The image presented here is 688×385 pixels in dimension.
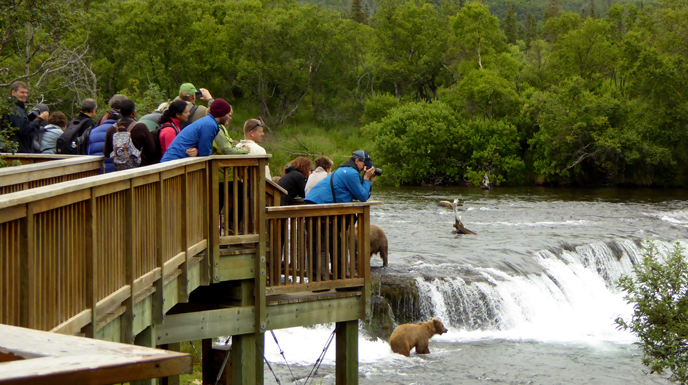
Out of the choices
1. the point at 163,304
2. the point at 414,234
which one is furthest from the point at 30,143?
the point at 414,234

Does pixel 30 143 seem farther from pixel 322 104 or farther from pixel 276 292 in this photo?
pixel 322 104

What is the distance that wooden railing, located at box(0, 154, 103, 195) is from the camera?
22.1ft

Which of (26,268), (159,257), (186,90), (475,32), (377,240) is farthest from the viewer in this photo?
(475,32)

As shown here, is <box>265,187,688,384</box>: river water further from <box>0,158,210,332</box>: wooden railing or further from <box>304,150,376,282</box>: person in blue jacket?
<box>0,158,210,332</box>: wooden railing

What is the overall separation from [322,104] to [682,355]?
155 ft

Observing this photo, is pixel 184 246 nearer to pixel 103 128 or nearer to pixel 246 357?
pixel 246 357

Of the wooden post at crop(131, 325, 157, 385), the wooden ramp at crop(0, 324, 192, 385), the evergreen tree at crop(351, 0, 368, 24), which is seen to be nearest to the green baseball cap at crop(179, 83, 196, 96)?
the wooden post at crop(131, 325, 157, 385)

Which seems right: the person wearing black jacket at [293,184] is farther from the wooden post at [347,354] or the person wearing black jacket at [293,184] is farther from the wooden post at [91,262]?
the wooden post at [91,262]

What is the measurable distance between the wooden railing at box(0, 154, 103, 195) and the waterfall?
857cm

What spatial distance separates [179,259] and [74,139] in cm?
485

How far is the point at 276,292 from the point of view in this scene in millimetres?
8609

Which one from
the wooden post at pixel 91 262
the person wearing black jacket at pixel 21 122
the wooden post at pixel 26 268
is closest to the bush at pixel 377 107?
the person wearing black jacket at pixel 21 122

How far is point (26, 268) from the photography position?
374 centimetres

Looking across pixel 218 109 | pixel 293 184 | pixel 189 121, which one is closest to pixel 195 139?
pixel 218 109
